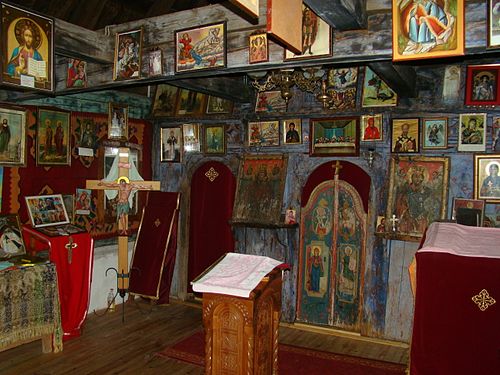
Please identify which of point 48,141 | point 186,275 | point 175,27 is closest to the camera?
point 175,27

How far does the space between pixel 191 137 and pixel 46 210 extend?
2273 millimetres

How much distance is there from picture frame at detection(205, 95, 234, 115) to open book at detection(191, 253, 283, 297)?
303 cm

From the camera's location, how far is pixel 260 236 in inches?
261

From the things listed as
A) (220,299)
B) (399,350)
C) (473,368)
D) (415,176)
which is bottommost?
(399,350)

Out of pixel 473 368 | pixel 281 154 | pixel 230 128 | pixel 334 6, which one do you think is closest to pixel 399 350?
pixel 473 368

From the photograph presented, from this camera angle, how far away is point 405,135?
5.68m

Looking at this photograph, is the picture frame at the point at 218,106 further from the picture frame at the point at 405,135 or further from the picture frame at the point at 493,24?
the picture frame at the point at 493,24

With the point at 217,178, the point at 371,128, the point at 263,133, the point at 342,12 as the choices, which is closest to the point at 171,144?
the point at 217,178

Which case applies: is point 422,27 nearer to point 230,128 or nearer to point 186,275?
point 230,128

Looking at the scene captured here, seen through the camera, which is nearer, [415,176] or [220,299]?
[220,299]

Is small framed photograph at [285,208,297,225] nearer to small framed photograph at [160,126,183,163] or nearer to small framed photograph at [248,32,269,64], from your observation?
small framed photograph at [160,126,183,163]

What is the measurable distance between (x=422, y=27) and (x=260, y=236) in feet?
13.7

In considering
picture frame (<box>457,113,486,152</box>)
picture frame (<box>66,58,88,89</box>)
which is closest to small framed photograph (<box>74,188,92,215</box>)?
picture frame (<box>66,58,88,89</box>)

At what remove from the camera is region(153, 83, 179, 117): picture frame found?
727 cm
